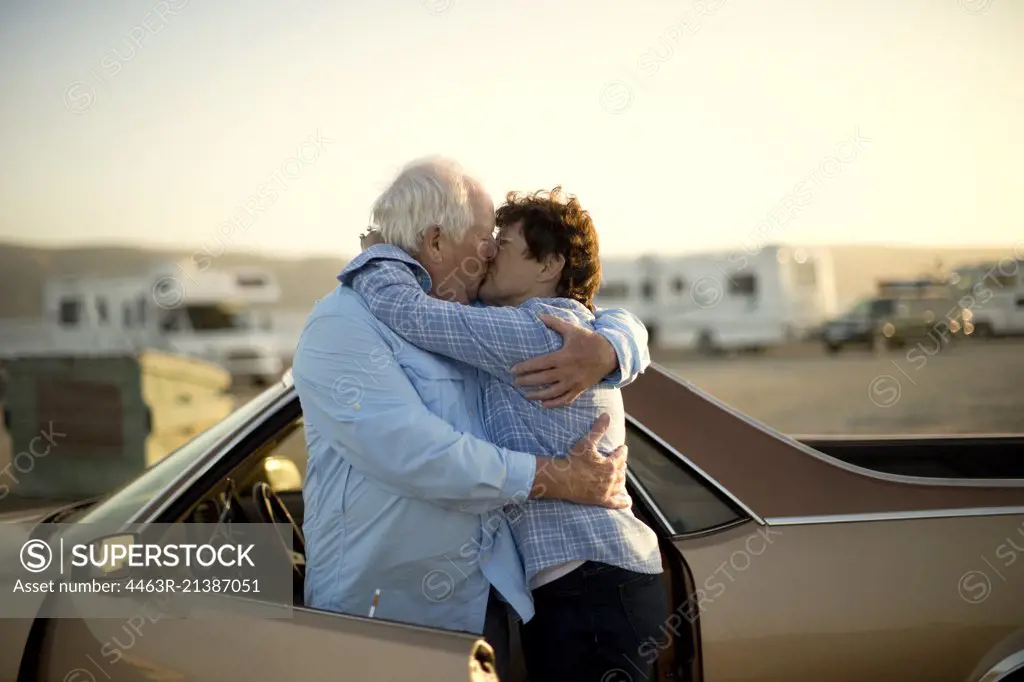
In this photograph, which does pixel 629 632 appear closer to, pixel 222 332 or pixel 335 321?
pixel 335 321

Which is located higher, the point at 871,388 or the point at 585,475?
the point at 585,475

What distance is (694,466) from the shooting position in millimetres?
2445

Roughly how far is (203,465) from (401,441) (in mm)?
919

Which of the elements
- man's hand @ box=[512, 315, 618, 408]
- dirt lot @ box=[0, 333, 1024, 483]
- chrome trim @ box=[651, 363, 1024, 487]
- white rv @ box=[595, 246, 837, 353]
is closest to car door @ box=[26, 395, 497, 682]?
man's hand @ box=[512, 315, 618, 408]

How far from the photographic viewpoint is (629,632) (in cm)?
204

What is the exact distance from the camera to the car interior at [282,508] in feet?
7.52

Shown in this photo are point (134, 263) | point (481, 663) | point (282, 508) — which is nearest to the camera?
point (481, 663)

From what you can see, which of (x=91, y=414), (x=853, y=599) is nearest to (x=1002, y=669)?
(x=853, y=599)

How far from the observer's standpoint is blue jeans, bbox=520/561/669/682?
202 centimetres

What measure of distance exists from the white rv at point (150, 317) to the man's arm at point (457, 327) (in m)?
20.2

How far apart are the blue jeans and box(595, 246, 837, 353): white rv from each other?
25352mm

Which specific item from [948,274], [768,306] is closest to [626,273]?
[768,306]

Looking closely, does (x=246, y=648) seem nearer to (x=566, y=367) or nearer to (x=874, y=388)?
(x=566, y=367)

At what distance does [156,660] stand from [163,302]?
2181 centimetres
